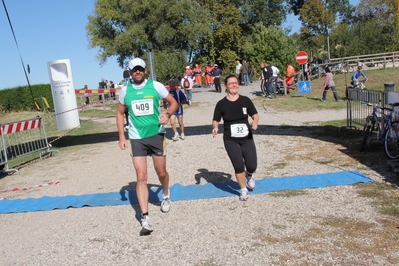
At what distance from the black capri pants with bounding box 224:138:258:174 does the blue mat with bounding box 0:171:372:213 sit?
1.94 ft

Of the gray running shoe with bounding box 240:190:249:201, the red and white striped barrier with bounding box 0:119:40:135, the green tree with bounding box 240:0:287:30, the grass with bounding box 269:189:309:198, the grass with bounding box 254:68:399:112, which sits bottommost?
the grass with bounding box 254:68:399:112

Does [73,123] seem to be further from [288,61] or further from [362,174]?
[288,61]

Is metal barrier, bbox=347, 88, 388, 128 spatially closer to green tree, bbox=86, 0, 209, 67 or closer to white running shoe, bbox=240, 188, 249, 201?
white running shoe, bbox=240, 188, 249, 201

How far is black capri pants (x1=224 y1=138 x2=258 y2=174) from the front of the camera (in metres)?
6.14

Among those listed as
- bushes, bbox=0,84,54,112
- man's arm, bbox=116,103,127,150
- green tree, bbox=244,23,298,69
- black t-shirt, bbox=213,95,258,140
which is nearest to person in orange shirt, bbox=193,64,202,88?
green tree, bbox=244,23,298,69

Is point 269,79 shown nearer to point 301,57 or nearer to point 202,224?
point 301,57

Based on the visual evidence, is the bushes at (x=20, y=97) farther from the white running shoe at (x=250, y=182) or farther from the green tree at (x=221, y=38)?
the white running shoe at (x=250, y=182)

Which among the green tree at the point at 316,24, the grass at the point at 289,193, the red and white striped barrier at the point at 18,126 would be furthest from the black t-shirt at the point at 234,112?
the green tree at the point at 316,24

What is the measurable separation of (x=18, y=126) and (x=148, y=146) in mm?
7506

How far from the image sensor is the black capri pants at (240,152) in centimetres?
614

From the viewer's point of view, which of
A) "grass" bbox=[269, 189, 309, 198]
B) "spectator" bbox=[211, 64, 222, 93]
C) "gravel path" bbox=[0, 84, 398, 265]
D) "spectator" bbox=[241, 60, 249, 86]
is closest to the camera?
"gravel path" bbox=[0, 84, 398, 265]

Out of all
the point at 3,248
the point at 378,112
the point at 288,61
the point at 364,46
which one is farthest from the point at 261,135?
the point at 364,46

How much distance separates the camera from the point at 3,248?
17.1 feet

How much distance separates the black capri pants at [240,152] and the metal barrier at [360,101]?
14.1ft
